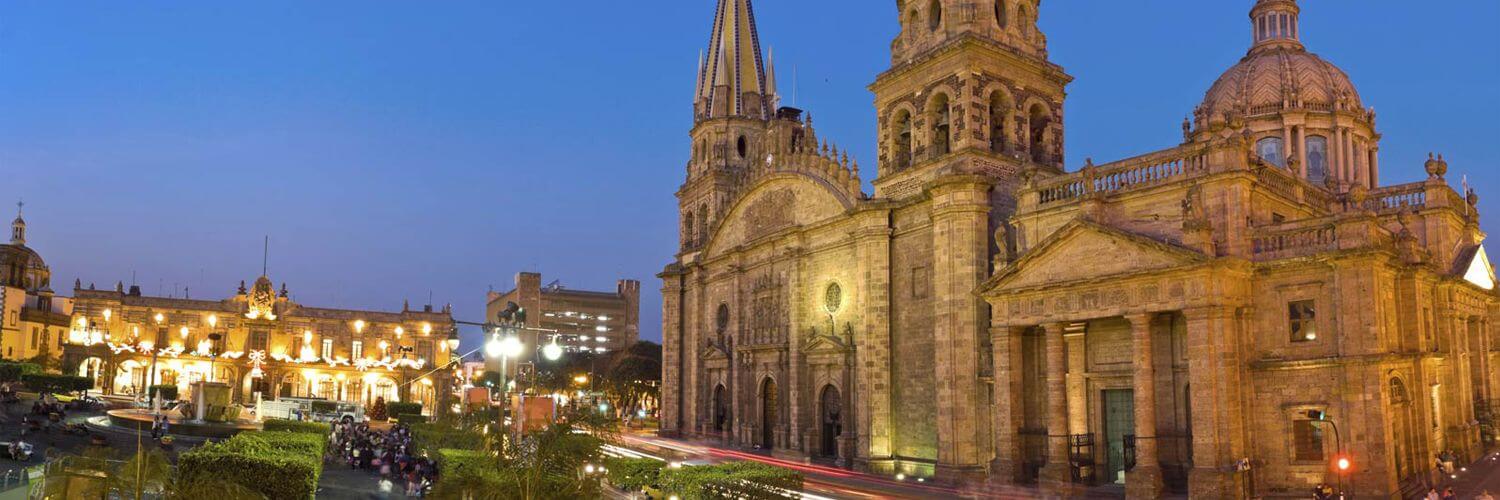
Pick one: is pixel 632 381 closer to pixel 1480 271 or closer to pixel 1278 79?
pixel 1278 79

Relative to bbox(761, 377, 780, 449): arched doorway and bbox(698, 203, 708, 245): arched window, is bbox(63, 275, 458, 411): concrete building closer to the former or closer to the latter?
bbox(698, 203, 708, 245): arched window

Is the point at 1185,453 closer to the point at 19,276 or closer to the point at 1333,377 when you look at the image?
the point at 1333,377

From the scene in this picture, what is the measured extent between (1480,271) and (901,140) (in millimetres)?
19683

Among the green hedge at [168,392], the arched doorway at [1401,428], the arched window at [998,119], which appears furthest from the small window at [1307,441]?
the green hedge at [168,392]

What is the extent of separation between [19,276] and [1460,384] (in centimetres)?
8966

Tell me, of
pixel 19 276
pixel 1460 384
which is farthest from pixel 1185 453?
pixel 19 276

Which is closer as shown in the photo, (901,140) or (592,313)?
(901,140)

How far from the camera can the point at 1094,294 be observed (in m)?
27.5

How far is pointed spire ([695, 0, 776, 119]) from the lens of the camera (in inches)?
2169

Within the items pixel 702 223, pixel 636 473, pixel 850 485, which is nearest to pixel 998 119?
pixel 850 485

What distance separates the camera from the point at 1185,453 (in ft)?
88.2

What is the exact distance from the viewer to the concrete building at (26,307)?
239 ft

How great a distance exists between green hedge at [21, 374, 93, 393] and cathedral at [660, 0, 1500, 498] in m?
34.9

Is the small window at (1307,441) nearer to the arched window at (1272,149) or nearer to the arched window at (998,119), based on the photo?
the arched window at (998,119)
